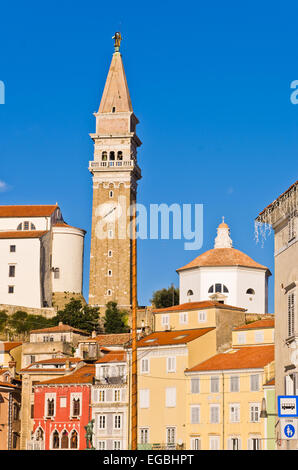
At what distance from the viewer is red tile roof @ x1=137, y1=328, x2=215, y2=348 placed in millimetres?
65938

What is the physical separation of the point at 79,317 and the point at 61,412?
30.9m

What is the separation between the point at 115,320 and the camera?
335ft

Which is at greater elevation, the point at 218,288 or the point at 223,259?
the point at 223,259

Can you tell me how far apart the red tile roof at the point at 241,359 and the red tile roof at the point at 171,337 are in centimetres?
202

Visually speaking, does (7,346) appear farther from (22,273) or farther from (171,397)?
(171,397)

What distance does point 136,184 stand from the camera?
117 meters

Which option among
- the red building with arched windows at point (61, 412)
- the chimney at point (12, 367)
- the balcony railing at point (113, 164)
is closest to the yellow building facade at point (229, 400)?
the red building with arched windows at point (61, 412)

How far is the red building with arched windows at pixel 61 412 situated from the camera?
67875 millimetres

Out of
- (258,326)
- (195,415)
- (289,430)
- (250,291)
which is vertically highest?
(250,291)

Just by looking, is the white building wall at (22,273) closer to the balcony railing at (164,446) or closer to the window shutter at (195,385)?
the window shutter at (195,385)

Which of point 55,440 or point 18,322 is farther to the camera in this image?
point 18,322

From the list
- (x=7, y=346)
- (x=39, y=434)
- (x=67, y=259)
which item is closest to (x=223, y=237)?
(x=67, y=259)

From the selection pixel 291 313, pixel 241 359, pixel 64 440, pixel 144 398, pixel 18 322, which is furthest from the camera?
pixel 18 322
